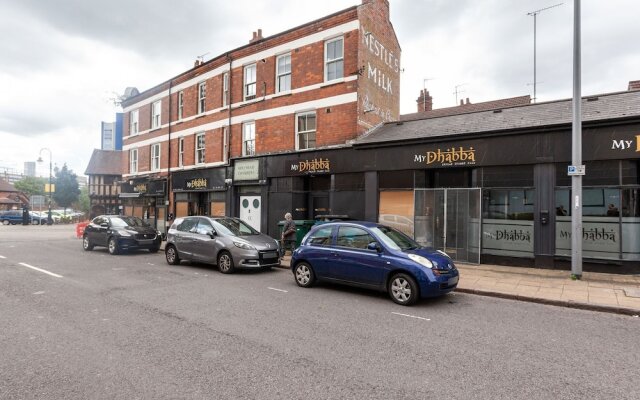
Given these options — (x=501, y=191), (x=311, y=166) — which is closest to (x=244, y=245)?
(x=311, y=166)

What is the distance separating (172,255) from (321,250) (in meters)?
5.93

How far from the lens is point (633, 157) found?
920 centimetres

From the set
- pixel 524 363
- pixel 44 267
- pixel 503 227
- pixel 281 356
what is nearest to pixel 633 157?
pixel 503 227

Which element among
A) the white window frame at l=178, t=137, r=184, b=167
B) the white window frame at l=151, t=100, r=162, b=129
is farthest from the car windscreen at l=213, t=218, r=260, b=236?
the white window frame at l=151, t=100, r=162, b=129

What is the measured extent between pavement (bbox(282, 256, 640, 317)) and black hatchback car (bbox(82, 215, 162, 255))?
11919 mm

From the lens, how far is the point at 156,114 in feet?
78.4

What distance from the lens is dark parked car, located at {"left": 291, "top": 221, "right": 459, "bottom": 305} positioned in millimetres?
6664

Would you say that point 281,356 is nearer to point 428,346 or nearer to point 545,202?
point 428,346

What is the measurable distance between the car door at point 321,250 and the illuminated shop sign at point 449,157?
552 centimetres

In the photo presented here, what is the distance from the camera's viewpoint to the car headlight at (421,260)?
22.0 ft

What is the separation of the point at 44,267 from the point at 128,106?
19085 millimetres

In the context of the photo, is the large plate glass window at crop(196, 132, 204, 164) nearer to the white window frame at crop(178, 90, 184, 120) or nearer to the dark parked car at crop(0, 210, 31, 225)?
the white window frame at crop(178, 90, 184, 120)

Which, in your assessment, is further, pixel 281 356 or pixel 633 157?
pixel 633 157

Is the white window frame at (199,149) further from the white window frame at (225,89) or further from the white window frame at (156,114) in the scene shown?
the white window frame at (156,114)
